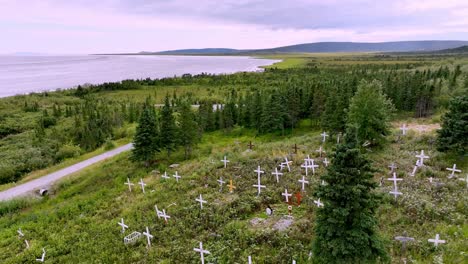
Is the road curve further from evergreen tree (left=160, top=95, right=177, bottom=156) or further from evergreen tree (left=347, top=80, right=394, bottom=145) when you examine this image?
evergreen tree (left=347, top=80, right=394, bottom=145)

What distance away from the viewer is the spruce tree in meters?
10.0

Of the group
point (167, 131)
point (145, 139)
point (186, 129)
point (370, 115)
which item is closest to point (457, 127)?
point (370, 115)

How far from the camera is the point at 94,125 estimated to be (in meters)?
53.8

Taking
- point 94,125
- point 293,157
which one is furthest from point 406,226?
point 94,125

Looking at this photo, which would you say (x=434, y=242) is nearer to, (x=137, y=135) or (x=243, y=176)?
(x=243, y=176)

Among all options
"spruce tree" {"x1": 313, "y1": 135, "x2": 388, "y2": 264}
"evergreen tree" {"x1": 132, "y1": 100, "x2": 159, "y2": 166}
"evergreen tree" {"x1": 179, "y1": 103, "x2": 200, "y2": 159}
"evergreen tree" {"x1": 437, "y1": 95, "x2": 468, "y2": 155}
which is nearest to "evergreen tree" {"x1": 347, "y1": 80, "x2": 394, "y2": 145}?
"evergreen tree" {"x1": 437, "y1": 95, "x2": 468, "y2": 155}

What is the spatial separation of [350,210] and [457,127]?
1458 centimetres

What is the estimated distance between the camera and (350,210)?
1029 cm

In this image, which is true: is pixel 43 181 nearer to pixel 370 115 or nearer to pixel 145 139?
pixel 145 139

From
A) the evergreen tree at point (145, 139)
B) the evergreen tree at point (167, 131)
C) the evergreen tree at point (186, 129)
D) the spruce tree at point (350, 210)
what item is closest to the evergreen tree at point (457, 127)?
the spruce tree at point (350, 210)

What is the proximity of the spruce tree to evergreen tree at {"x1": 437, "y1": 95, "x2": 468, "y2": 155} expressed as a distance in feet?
44.7

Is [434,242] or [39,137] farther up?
[434,242]

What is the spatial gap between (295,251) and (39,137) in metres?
48.4

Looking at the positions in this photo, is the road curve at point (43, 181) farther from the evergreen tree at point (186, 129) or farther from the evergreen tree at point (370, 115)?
the evergreen tree at point (370, 115)
